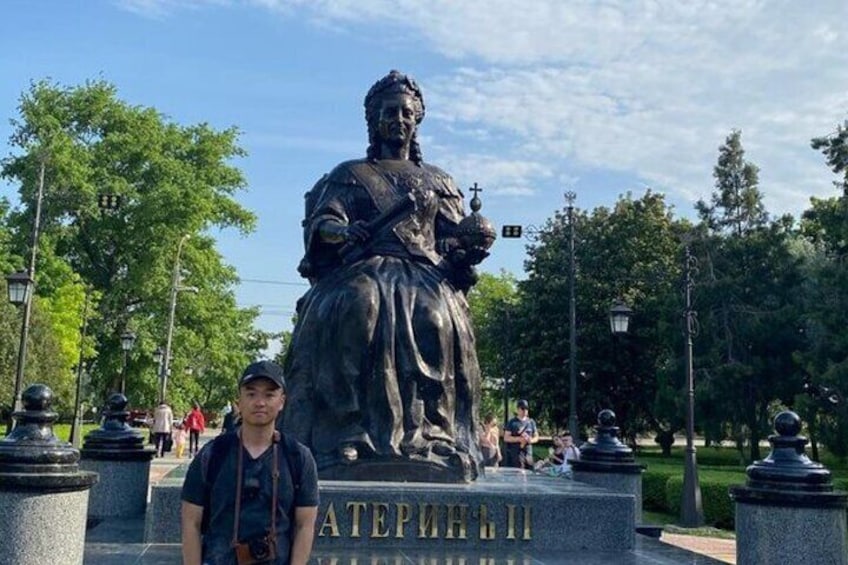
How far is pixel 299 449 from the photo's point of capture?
3.37 metres

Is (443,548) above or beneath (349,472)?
beneath

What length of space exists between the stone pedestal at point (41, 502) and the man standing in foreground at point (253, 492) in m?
2.64

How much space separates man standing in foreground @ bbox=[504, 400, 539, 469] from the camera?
54.6ft

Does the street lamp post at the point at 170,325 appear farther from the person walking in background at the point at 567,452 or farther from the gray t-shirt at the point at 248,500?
the gray t-shirt at the point at 248,500

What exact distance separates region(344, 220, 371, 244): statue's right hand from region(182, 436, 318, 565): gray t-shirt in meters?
5.48

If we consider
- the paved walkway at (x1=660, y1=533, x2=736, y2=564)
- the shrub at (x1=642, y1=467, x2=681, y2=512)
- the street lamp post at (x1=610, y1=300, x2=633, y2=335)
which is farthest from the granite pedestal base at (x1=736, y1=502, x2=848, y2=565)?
the shrub at (x1=642, y1=467, x2=681, y2=512)

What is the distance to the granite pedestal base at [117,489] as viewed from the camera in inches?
381

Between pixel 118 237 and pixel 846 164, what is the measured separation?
26.1m

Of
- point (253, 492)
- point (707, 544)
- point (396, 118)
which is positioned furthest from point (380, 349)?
point (707, 544)

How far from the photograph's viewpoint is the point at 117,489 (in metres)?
9.77

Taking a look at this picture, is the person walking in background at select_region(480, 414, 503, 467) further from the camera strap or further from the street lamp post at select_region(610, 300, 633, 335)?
the camera strap

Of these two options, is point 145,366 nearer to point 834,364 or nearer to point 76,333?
point 76,333

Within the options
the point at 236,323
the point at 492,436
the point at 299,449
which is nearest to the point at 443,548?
the point at 299,449

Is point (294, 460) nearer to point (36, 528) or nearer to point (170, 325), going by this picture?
point (36, 528)
